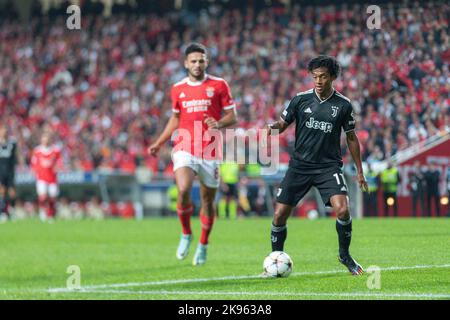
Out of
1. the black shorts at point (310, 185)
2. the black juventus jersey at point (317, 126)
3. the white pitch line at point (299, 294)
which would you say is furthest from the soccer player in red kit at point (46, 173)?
the black juventus jersey at point (317, 126)

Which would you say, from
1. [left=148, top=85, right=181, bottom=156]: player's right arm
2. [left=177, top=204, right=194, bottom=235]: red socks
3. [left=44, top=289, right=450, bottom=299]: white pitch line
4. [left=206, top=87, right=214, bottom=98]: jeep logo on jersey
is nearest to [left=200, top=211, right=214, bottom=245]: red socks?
[left=177, top=204, right=194, bottom=235]: red socks

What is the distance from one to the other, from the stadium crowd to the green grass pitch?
4.21ft

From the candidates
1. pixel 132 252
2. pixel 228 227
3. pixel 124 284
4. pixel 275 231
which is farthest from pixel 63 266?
pixel 228 227

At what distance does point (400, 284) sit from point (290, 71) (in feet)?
32.3

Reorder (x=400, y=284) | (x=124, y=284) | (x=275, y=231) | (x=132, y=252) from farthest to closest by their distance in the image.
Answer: (x=132, y=252)
(x=124, y=284)
(x=275, y=231)
(x=400, y=284)

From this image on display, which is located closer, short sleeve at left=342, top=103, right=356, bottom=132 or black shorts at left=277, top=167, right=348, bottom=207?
short sleeve at left=342, top=103, right=356, bottom=132

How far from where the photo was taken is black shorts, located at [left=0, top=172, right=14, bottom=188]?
885 inches

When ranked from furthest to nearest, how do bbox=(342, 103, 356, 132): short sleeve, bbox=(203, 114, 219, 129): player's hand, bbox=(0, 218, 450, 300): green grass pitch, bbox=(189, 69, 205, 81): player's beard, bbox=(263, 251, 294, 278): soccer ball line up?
bbox=(189, 69, 205, 81): player's beard < bbox=(203, 114, 219, 129): player's hand < bbox=(263, 251, 294, 278): soccer ball < bbox=(342, 103, 356, 132): short sleeve < bbox=(0, 218, 450, 300): green grass pitch

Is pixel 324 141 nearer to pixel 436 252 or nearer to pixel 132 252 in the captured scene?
pixel 436 252

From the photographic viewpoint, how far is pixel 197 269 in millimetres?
10984

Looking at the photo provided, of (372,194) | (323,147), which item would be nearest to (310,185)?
(323,147)

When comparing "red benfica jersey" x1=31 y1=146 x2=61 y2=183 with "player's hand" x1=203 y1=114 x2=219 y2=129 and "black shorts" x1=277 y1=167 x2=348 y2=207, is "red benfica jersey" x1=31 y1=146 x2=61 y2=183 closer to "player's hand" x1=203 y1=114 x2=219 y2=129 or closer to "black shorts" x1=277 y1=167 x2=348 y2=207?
"player's hand" x1=203 y1=114 x2=219 y2=129

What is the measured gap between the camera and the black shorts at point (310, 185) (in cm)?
880

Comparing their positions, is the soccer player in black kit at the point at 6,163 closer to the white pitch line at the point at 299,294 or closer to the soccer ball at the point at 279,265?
the white pitch line at the point at 299,294
